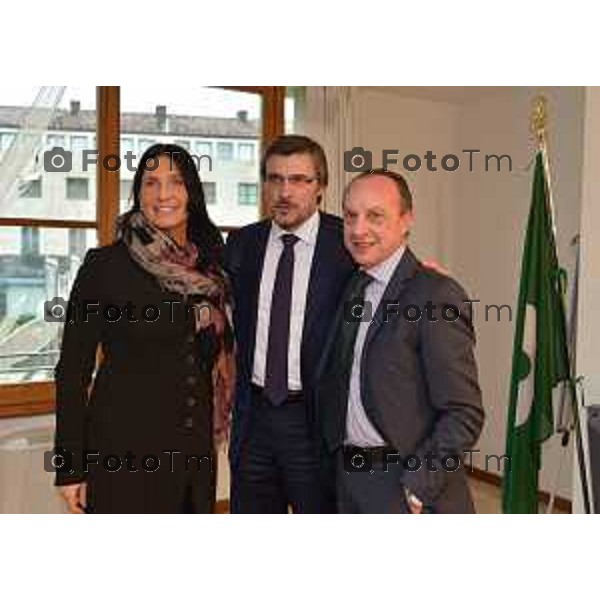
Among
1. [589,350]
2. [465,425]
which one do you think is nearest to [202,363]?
[465,425]

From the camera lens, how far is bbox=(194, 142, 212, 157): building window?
263cm

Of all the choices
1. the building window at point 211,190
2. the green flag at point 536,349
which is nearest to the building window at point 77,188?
the building window at point 211,190

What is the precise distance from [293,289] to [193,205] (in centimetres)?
32

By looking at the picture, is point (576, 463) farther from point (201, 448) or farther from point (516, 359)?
point (201, 448)

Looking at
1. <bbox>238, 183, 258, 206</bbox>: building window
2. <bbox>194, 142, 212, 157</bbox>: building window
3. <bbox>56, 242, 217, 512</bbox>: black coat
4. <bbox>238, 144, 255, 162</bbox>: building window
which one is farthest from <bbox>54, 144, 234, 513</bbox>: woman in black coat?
<bbox>238, 144, 255, 162</bbox>: building window

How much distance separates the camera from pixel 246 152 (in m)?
2.93

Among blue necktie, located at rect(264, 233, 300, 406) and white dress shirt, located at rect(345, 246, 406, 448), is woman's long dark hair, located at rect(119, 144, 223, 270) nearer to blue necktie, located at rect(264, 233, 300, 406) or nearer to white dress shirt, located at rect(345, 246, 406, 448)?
blue necktie, located at rect(264, 233, 300, 406)

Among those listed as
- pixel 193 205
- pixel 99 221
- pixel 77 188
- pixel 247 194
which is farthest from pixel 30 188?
pixel 193 205

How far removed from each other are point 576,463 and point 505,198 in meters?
1.56

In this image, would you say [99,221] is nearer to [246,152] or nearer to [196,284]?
[246,152]

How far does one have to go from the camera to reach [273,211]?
2029 millimetres

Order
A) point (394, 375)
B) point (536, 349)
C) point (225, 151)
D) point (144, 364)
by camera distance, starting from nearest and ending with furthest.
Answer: point (394, 375), point (144, 364), point (536, 349), point (225, 151)

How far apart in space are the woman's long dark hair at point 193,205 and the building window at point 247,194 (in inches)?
31.7

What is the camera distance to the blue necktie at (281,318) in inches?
76.5
